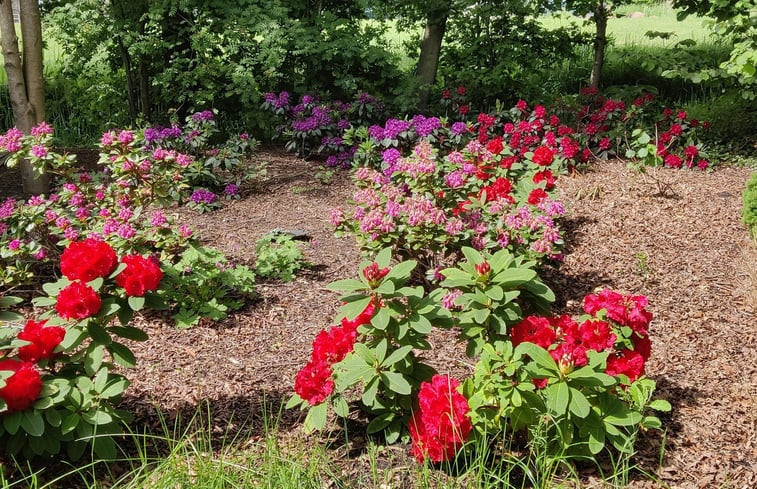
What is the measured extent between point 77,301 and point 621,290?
3121 millimetres

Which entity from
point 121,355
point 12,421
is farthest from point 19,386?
point 121,355

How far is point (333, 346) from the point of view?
2383mm

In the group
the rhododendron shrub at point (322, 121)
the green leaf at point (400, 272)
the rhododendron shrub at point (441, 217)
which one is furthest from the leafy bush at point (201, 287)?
the rhododendron shrub at point (322, 121)

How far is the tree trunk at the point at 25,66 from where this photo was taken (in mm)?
4621

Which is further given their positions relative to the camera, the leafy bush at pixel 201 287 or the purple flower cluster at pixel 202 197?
the purple flower cluster at pixel 202 197

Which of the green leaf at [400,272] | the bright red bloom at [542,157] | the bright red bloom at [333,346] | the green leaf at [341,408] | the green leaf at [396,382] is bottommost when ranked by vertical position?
the green leaf at [341,408]

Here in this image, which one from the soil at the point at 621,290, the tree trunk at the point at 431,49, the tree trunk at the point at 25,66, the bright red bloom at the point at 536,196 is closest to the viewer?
the soil at the point at 621,290

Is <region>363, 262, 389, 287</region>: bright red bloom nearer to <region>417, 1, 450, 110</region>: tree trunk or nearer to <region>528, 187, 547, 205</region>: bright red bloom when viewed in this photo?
<region>528, 187, 547, 205</region>: bright red bloom

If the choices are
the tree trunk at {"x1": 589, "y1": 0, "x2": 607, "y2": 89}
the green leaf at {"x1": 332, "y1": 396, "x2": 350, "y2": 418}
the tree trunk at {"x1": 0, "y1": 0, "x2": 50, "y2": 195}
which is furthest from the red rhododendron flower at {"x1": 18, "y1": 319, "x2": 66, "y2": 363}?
the tree trunk at {"x1": 589, "y1": 0, "x2": 607, "y2": 89}

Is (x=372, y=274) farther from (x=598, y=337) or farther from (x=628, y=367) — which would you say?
(x=628, y=367)

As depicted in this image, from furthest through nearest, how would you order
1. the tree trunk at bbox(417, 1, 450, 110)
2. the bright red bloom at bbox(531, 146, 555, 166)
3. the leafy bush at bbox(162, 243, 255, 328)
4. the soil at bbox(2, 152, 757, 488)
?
the tree trunk at bbox(417, 1, 450, 110) → the bright red bloom at bbox(531, 146, 555, 166) → the leafy bush at bbox(162, 243, 255, 328) → the soil at bbox(2, 152, 757, 488)

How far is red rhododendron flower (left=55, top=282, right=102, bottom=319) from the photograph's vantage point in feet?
7.07

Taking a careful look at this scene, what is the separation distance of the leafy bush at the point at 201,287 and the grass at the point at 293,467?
0.93m

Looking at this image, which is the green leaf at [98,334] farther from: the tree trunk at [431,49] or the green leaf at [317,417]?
the tree trunk at [431,49]
